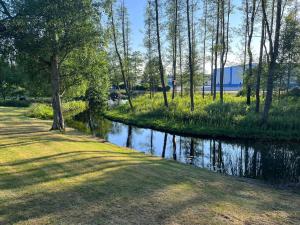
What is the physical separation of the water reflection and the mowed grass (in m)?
3.10

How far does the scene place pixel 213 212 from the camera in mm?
5992

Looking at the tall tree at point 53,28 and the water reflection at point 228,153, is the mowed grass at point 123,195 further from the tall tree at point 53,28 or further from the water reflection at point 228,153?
the tall tree at point 53,28

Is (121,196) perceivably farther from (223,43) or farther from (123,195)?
(223,43)

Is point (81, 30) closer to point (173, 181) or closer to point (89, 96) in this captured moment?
point (173, 181)

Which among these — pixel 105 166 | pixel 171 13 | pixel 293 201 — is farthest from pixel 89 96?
pixel 293 201

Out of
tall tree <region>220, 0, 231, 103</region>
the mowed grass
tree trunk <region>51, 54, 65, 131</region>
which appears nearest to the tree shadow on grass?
the mowed grass

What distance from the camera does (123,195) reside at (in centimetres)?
676

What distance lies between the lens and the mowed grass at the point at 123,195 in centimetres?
566

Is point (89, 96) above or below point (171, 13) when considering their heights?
Result: below

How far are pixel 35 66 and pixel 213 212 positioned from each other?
1333 centimetres

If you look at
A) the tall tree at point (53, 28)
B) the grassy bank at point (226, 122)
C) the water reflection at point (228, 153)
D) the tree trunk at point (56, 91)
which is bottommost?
the water reflection at point (228, 153)

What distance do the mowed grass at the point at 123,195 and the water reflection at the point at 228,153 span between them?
3104mm

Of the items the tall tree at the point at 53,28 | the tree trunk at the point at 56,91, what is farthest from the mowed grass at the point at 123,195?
the tree trunk at the point at 56,91

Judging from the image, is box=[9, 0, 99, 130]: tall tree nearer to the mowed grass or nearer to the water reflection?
the mowed grass
